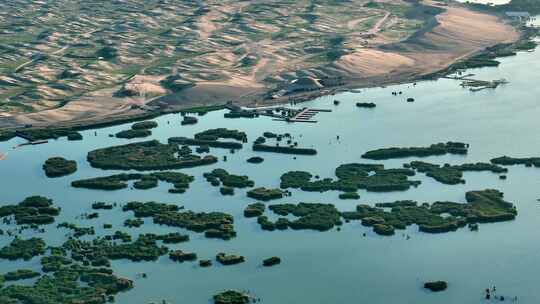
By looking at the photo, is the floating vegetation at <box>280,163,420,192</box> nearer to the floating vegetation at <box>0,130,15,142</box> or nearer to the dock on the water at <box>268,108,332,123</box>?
the dock on the water at <box>268,108,332,123</box>

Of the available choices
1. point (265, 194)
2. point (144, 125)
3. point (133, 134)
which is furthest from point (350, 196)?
point (144, 125)

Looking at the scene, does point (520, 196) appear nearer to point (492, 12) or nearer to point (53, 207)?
point (53, 207)

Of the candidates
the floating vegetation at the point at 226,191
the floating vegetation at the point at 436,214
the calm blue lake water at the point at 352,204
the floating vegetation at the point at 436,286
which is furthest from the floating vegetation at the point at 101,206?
the floating vegetation at the point at 436,286

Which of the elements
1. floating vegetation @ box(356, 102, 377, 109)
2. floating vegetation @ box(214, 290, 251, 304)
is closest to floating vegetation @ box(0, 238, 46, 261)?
floating vegetation @ box(214, 290, 251, 304)

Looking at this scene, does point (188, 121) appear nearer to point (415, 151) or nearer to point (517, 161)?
point (415, 151)

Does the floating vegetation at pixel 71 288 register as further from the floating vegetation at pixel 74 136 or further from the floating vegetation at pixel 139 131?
the floating vegetation at pixel 74 136

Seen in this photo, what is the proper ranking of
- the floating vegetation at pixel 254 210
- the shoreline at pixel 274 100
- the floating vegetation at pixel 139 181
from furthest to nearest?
the shoreline at pixel 274 100 < the floating vegetation at pixel 139 181 < the floating vegetation at pixel 254 210
